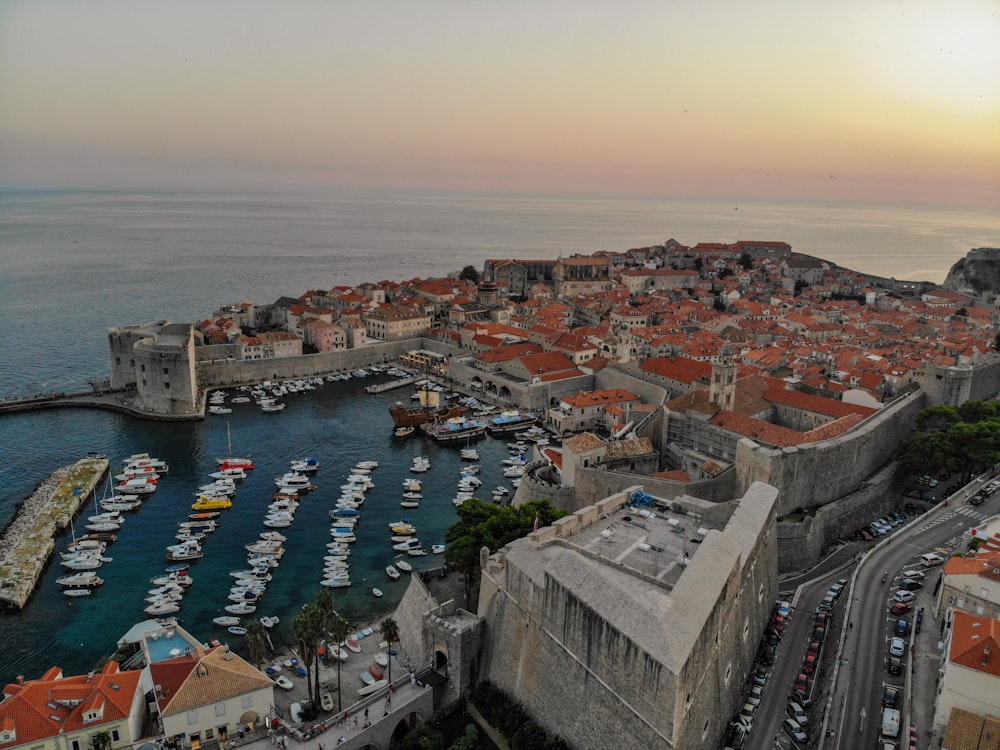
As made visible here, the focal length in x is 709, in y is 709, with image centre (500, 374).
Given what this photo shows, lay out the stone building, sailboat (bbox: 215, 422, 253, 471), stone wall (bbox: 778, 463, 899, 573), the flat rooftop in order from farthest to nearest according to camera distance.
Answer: sailboat (bbox: 215, 422, 253, 471) → stone wall (bbox: 778, 463, 899, 573) → the flat rooftop → the stone building

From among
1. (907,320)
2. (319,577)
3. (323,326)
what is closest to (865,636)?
(319,577)

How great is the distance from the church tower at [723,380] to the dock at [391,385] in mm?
21404

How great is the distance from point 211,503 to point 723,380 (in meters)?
20.7

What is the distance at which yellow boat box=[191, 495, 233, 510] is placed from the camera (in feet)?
88.3

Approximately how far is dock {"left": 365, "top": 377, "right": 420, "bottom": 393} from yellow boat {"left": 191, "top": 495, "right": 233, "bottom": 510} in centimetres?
1643

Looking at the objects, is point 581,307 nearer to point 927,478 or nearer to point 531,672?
point 927,478

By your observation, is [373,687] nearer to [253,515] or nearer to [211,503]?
[253,515]

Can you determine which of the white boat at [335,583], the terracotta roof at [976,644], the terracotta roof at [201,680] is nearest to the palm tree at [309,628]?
the terracotta roof at [201,680]

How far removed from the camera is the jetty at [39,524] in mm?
21203

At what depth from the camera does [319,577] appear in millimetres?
22500

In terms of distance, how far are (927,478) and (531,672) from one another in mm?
18350

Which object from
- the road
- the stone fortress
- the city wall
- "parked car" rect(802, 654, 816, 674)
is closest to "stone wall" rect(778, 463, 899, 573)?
the stone fortress

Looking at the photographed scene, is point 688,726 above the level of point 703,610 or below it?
below

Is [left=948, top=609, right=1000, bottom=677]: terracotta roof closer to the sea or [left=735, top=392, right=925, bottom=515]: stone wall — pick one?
[left=735, top=392, right=925, bottom=515]: stone wall
